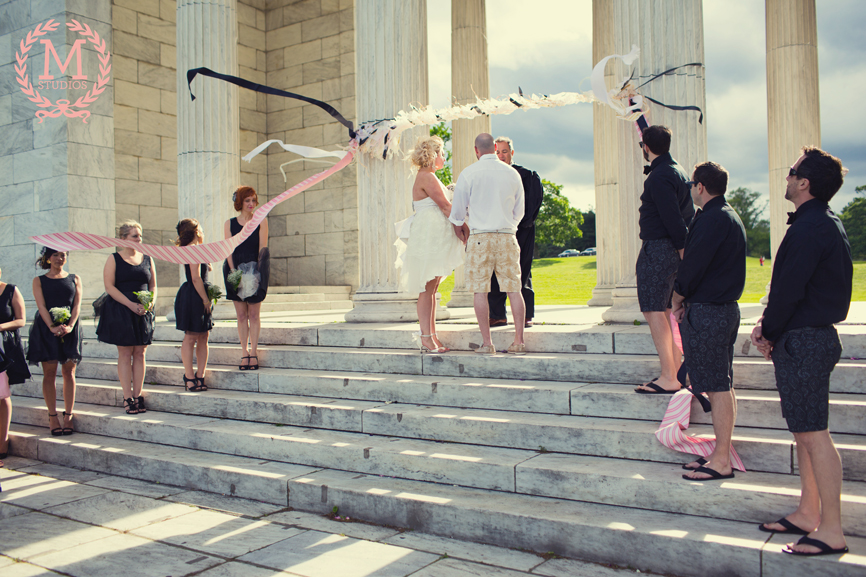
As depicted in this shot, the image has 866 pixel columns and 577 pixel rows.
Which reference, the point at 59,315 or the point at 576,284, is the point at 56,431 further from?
the point at 576,284

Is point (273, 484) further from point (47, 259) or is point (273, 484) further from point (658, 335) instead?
point (47, 259)

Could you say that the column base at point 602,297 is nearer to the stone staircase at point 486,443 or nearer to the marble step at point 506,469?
the stone staircase at point 486,443

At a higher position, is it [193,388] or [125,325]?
[125,325]

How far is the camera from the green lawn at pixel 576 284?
52.5ft

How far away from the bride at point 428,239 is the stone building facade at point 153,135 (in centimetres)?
513

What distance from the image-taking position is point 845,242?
326cm

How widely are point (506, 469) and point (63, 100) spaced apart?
12574mm

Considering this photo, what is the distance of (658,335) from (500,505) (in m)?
1.91

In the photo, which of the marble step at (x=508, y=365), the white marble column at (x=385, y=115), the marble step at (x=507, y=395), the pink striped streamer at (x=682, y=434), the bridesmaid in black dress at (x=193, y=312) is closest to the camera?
the pink striped streamer at (x=682, y=434)

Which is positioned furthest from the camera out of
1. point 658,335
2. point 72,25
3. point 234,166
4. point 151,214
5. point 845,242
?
point 151,214

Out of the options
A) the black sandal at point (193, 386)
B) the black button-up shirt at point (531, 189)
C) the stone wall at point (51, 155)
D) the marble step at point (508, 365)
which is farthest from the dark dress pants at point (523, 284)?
the stone wall at point (51, 155)

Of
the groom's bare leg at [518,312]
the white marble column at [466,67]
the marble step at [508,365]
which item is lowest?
the marble step at [508,365]

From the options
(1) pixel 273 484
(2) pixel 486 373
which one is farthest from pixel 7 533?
(2) pixel 486 373

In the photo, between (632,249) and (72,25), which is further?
(72,25)
